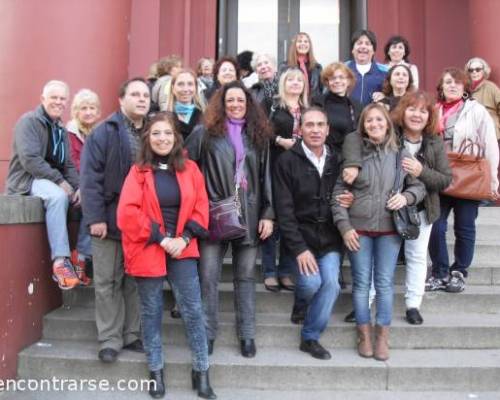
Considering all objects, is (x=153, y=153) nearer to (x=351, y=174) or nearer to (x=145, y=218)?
(x=145, y=218)

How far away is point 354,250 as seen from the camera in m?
4.05

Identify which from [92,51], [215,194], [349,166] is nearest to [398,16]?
[92,51]

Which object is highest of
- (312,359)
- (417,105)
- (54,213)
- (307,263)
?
(417,105)

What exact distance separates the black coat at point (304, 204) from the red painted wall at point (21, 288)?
2085 mm

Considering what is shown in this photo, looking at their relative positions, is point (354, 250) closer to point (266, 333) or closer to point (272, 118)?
point (266, 333)

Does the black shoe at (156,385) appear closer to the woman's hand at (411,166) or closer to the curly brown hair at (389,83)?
the woman's hand at (411,166)

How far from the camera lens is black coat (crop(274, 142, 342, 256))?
410 centimetres

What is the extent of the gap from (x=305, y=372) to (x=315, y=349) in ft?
0.76

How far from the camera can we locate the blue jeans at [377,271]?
4086 mm

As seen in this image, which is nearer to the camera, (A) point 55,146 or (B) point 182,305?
(B) point 182,305

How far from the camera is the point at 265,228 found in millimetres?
4109

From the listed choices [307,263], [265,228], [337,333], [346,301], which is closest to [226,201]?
[265,228]

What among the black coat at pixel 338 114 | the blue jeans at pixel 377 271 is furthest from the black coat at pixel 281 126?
the blue jeans at pixel 377 271

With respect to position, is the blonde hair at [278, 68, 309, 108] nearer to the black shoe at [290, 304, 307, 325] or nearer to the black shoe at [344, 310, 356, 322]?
the black shoe at [290, 304, 307, 325]
